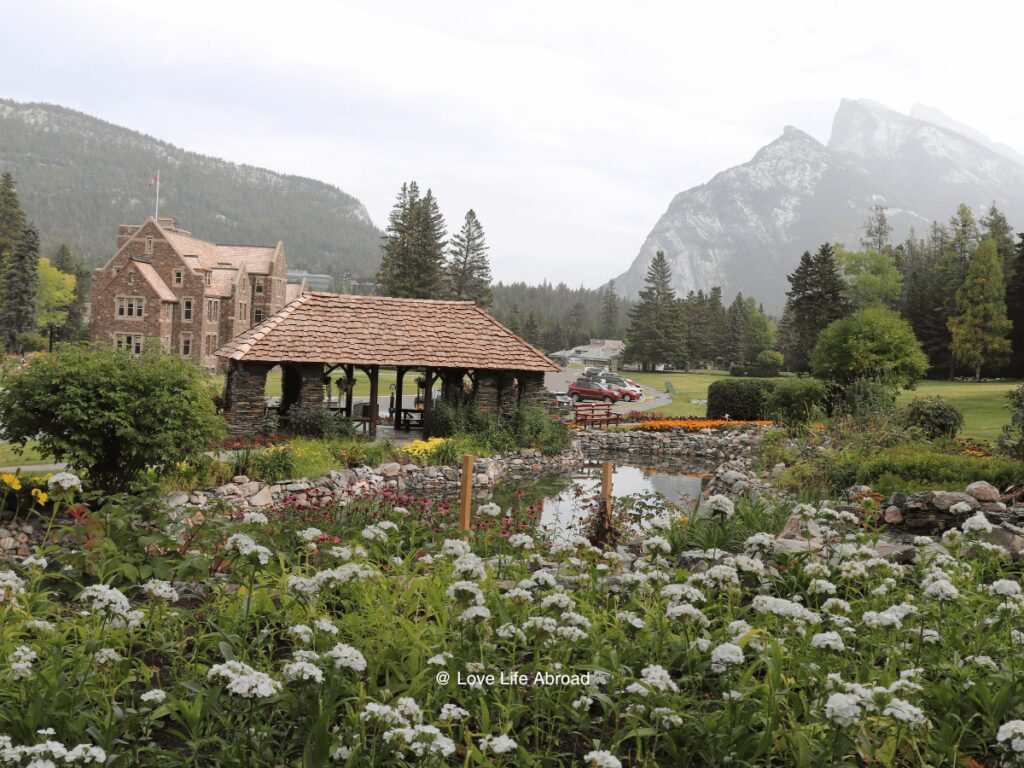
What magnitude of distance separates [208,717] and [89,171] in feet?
737

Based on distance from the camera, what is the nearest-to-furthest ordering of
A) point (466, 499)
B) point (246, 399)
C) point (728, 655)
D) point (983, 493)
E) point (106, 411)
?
point (728, 655), point (466, 499), point (983, 493), point (106, 411), point (246, 399)

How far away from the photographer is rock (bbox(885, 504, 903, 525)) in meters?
10.1

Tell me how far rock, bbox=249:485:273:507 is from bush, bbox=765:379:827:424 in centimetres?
1755

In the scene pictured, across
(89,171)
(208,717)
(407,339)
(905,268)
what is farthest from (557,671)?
(89,171)

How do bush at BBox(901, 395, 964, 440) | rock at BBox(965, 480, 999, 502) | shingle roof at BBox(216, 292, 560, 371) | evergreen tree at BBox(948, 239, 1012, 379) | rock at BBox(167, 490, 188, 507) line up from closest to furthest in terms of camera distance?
rock at BBox(965, 480, 999, 502), rock at BBox(167, 490, 188, 507), bush at BBox(901, 395, 964, 440), shingle roof at BBox(216, 292, 560, 371), evergreen tree at BBox(948, 239, 1012, 379)

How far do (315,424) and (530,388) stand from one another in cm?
645

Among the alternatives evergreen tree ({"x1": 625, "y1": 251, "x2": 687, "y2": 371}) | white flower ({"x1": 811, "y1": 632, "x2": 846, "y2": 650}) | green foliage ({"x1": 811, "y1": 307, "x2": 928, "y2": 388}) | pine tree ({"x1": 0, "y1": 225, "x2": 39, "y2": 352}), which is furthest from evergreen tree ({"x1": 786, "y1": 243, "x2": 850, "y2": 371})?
white flower ({"x1": 811, "y1": 632, "x2": 846, "y2": 650})

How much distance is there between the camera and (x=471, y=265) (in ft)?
217

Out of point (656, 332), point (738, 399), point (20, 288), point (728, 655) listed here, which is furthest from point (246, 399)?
point (656, 332)

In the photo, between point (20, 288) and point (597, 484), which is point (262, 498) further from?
point (20, 288)

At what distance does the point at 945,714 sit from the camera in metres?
3.73

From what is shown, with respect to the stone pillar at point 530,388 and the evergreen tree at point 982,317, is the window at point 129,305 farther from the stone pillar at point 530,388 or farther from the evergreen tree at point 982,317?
the evergreen tree at point 982,317

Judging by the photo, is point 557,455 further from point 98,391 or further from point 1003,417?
point 1003,417

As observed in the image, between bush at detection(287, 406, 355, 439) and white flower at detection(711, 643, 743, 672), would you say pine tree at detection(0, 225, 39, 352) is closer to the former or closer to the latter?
bush at detection(287, 406, 355, 439)
